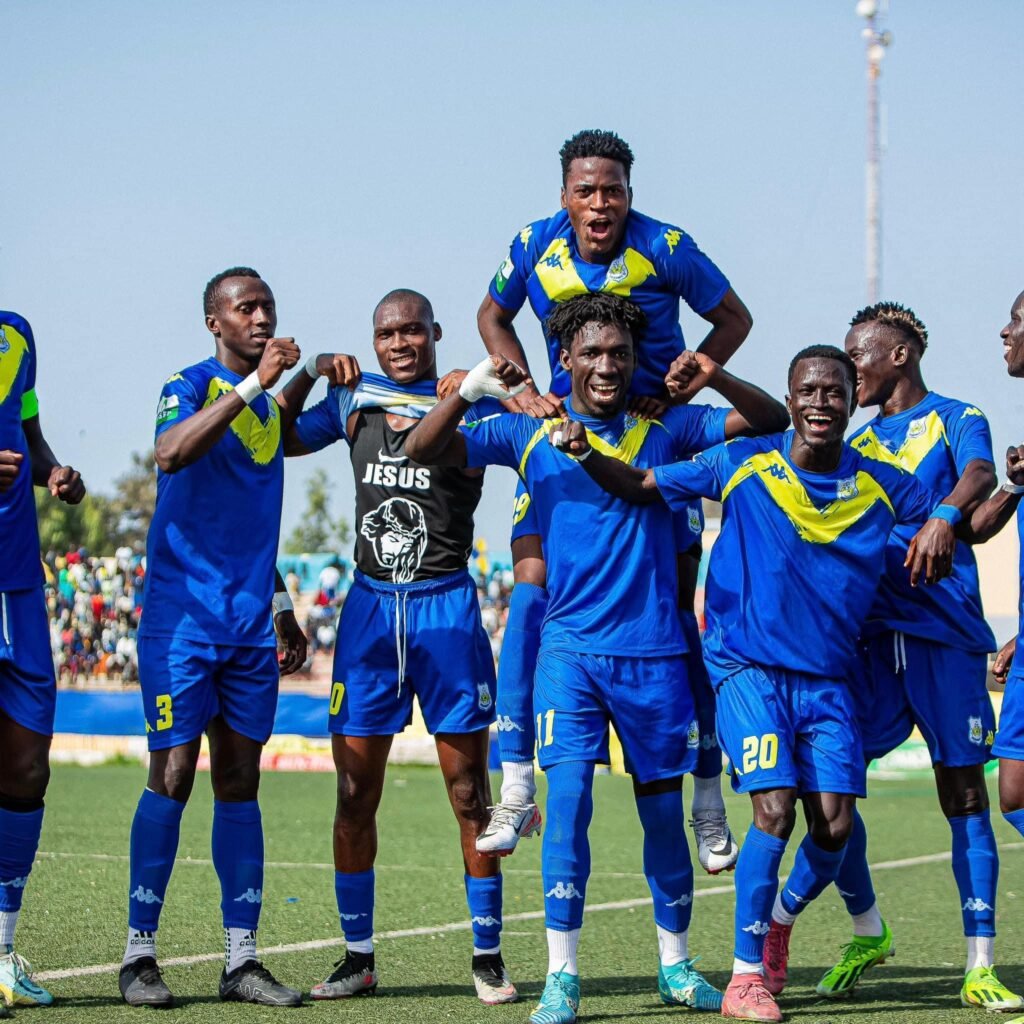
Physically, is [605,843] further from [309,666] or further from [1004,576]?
[1004,576]

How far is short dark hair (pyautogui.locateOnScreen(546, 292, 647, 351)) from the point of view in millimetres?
6035

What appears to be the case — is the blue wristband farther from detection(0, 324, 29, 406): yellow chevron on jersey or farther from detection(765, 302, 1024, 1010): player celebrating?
detection(0, 324, 29, 406): yellow chevron on jersey

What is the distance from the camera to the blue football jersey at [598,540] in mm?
5961

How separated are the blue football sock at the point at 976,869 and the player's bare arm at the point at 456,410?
2.53m

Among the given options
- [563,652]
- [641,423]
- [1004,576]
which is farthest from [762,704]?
[1004,576]

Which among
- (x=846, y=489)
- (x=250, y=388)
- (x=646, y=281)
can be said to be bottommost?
(x=846, y=489)

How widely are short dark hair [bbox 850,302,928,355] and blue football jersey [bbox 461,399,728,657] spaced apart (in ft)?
4.13

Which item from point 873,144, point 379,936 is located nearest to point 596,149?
point 379,936

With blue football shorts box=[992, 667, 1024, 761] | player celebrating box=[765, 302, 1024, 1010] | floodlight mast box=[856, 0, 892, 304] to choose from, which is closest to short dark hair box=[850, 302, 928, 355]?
player celebrating box=[765, 302, 1024, 1010]

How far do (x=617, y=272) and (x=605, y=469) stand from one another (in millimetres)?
885

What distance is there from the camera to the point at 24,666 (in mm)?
6094

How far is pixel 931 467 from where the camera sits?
6500 mm

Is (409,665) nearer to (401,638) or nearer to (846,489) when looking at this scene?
(401,638)

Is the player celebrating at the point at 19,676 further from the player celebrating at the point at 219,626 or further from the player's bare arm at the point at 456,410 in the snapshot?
the player's bare arm at the point at 456,410
